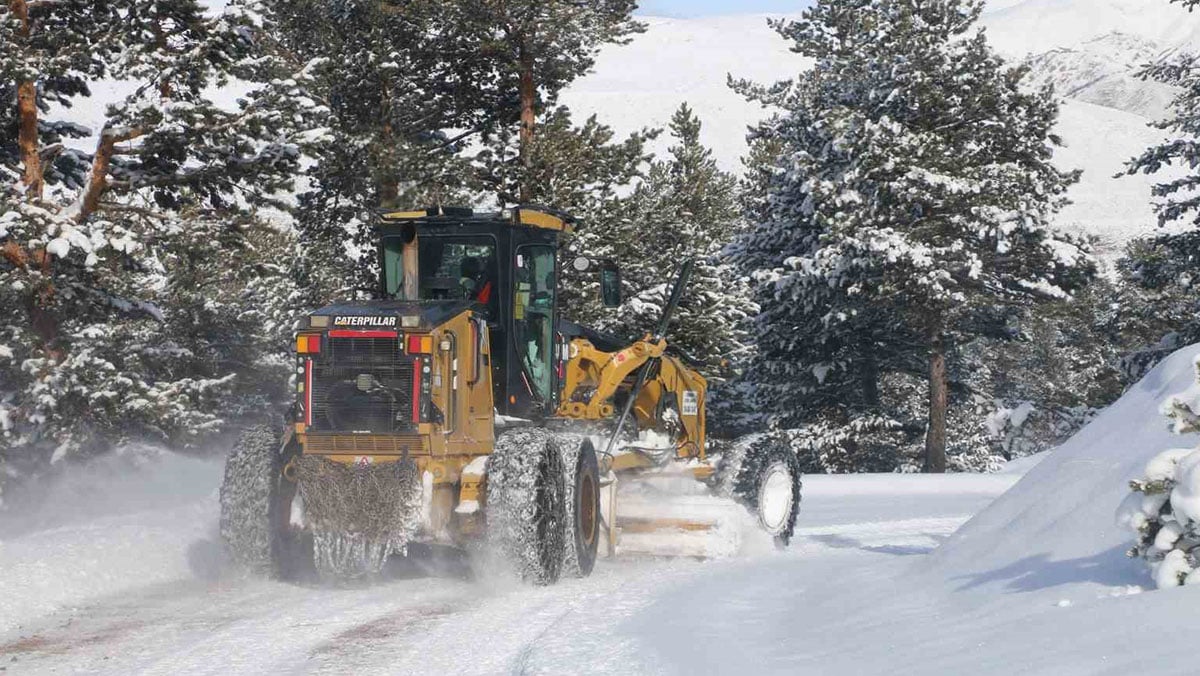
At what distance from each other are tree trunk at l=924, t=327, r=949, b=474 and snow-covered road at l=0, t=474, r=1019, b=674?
18.5m

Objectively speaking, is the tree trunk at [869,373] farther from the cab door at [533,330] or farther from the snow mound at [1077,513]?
the snow mound at [1077,513]

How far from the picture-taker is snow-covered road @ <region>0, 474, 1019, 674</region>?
Answer: 7.62 m

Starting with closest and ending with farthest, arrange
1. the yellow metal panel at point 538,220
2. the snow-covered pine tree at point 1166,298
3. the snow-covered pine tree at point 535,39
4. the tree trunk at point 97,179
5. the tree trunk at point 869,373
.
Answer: the yellow metal panel at point 538,220
the tree trunk at point 97,179
the snow-covered pine tree at point 535,39
the snow-covered pine tree at point 1166,298
the tree trunk at point 869,373

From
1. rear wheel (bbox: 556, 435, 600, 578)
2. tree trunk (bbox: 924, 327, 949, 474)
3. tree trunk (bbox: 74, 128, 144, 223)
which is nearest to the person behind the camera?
rear wheel (bbox: 556, 435, 600, 578)

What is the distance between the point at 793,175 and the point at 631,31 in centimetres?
639

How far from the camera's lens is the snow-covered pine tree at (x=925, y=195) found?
29469 millimetres

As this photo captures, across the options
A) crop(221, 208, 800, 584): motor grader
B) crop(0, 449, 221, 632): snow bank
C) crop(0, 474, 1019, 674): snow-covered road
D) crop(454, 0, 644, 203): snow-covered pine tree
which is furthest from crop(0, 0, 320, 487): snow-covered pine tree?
crop(454, 0, 644, 203): snow-covered pine tree

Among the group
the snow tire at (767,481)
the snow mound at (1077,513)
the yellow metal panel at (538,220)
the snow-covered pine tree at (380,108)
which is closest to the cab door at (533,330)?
the yellow metal panel at (538,220)

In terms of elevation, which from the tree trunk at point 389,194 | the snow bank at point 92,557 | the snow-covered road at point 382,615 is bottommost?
the snow-covered road at point 382,615

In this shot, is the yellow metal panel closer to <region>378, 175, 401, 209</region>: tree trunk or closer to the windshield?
the windshield

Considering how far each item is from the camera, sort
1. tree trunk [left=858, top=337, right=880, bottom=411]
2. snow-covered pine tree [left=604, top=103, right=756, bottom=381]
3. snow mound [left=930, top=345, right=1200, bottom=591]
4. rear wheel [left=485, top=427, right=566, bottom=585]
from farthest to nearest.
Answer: tree trunk [left=858, top=337, right=880, bottom=411]
snow-covered pine tree [left=604, top=103, right=756, bottom=381]
rear wheel [left=485, top=427, right=566, bottom=585]
snow mound [left=930, top=345, right=1200, bottom=591]

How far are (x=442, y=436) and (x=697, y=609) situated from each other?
2.68 meters

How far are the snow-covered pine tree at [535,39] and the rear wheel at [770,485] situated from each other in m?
12.7

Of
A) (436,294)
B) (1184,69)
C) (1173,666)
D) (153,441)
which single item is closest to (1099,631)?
(1173,666)
